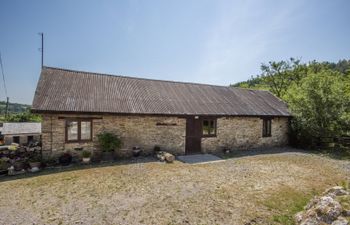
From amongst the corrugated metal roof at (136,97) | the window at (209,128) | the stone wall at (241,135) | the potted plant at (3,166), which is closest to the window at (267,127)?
the stone wall at (241,135)

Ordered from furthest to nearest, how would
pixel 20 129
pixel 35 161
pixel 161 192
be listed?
pixel 20 129, pixel 35 161, pixel 161 192

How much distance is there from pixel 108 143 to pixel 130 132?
1.30 meters

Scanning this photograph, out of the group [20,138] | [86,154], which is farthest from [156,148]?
[20,138]

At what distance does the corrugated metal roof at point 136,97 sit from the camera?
10109 millimetres

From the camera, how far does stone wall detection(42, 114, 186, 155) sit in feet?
30.6

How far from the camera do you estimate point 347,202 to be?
16.3 feet

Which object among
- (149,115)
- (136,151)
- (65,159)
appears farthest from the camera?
(149,115)

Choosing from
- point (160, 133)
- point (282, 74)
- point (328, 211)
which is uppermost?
point (282, 74)

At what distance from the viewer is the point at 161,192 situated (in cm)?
643

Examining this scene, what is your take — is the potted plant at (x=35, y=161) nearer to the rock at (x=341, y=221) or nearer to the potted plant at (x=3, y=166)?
the potted plant at (x=3, y=166)

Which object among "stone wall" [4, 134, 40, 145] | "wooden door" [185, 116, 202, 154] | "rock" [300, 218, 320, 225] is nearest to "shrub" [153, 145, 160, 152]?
"wooden door" [185, 116, 202, 154]

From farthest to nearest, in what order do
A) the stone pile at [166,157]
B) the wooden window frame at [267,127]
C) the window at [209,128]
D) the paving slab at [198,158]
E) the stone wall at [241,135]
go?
1. the wooden window frame at [267,127]
2. the stone wall at [241,135]
3. the window at [209,128]
4. the paving slab at [198,158]
5. the stone pile at [166,157]

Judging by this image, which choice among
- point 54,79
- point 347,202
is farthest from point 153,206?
point 54,79

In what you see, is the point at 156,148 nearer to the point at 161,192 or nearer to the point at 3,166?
the point at 161,192
